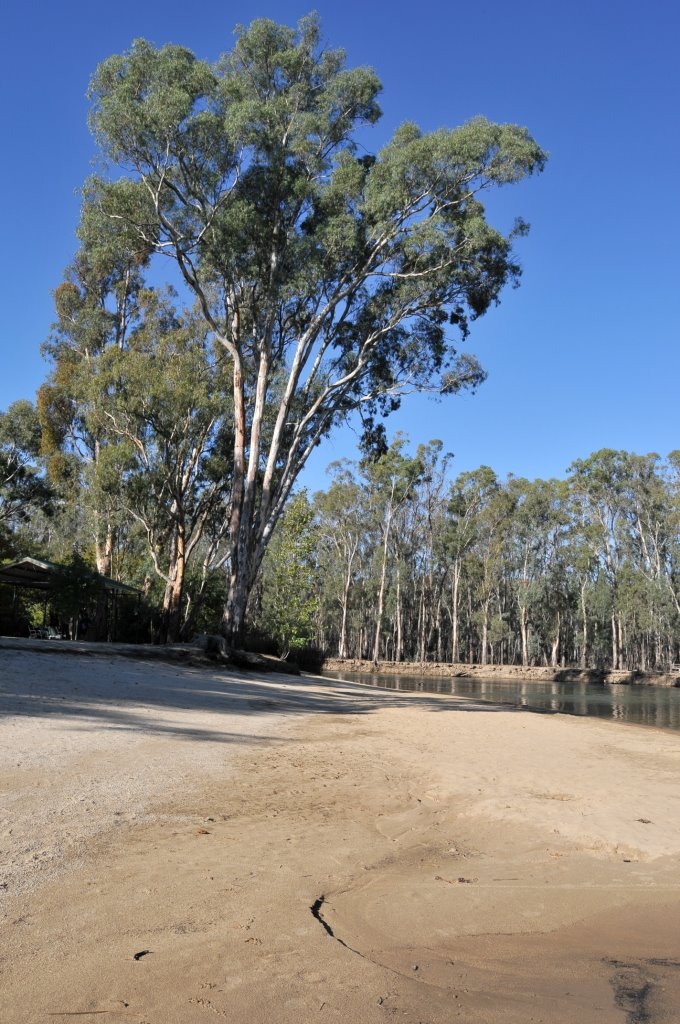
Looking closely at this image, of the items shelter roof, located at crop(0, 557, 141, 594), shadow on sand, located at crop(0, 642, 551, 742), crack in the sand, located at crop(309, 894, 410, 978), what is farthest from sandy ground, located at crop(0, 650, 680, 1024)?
shelter roof, located at crop(0, 557, 141, 594)

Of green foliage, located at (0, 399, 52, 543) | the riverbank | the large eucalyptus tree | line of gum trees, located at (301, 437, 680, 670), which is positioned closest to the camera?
the large eucalyptus tree

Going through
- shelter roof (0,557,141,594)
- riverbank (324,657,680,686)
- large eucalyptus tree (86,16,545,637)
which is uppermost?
large eucalyptus tree (86,16,545,637)

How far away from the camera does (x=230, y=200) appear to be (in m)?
17.0

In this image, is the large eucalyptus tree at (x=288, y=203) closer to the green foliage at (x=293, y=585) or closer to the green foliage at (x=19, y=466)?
the green foliage at (x=293, y=585)

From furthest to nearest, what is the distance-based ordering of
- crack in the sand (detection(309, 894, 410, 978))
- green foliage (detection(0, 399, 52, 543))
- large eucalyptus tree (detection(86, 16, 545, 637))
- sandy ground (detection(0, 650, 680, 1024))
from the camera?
green foliage (detection(0, 399, 52, 543)) < large eucalyptus tree (detection(86, 16, 545, 637)) < crack in the sand (detection(309, 894, 410, 978)) < sandy ground (detection(0, 650, 680, 1024))

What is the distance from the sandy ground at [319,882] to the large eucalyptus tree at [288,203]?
12574 millimetres

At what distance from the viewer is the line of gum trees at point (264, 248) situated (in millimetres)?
16234

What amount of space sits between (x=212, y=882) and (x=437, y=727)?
758 cm

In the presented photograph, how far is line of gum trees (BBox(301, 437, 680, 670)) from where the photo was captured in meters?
50.0

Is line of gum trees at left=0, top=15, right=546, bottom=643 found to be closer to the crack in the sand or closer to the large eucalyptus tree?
the large eucalyptus tree

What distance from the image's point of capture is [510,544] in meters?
55.5

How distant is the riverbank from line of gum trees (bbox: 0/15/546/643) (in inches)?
1026

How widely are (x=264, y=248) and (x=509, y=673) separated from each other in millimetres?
37604

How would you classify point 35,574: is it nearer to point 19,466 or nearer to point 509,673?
point 19,466
